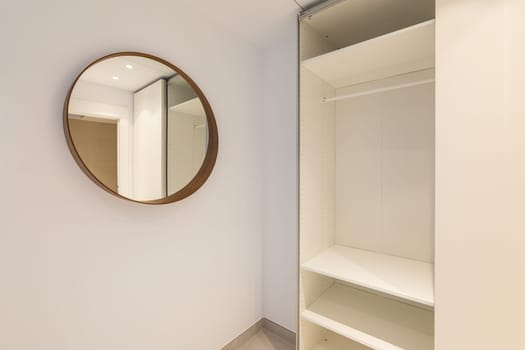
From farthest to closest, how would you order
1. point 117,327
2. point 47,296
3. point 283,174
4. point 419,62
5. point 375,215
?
point 283,174 → point 375,215 → point 419,62 → point 117,327 → point 47,296

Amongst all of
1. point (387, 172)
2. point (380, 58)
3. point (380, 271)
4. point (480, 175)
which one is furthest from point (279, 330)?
point (380, 58)

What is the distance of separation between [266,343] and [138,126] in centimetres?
177

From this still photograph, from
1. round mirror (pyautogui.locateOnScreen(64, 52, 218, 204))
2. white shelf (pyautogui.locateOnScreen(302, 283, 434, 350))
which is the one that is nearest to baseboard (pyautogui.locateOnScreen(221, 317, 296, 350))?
white shelf (pyautogui.locateOnScreen(302, 283, 434, 350))

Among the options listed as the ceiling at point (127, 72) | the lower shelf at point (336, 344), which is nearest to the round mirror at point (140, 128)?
the ceiling at point (127, 72)

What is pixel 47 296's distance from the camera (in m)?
0.99

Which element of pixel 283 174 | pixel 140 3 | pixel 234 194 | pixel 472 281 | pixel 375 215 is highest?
pixel 140 3

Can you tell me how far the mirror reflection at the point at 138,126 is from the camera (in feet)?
3.52

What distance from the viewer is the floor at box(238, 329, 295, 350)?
1.75 metres

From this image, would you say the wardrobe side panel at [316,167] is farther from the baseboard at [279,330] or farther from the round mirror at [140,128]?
the baseboard at [279,330]

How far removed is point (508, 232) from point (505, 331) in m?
0.38

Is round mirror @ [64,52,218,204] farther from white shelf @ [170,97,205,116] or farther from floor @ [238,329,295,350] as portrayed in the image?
floor @ [238,329,295,350]

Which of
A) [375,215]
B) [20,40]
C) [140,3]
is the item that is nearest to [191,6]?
[140,3]

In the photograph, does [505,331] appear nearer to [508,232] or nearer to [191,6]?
[508,232]

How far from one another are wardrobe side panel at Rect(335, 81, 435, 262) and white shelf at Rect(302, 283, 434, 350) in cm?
34
